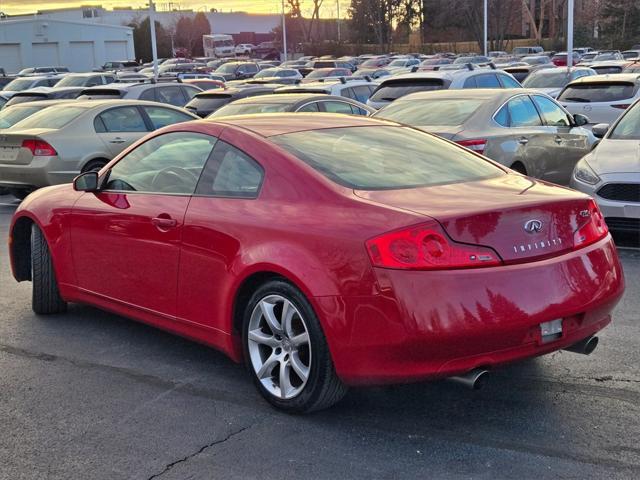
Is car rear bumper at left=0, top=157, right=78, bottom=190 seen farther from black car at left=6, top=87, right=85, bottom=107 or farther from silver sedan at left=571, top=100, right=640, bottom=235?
black car at left=6, top=87, right=85, bottom=107

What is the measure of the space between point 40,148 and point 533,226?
29.2 ft

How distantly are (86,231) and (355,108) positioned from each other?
28.1ft

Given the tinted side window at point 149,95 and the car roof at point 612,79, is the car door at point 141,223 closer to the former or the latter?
the tinted side window at point 149,95

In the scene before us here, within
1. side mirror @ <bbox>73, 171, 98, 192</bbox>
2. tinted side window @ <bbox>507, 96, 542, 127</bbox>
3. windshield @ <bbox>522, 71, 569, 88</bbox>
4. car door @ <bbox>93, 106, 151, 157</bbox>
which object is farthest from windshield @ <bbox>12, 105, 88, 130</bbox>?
windshield @ <bbox>522, 71, 569, 88</bbox>

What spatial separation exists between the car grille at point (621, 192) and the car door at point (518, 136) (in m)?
1.88

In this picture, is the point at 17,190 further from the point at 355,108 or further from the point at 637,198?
the point at 637,198

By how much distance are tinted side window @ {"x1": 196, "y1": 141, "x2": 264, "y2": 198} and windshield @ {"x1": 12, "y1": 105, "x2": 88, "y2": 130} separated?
25.3ft

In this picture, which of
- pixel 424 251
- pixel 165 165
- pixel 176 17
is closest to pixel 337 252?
pixel 424 251

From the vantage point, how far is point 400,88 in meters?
15.6

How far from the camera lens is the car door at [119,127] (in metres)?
11.9

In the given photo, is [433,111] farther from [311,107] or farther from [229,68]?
[229,68]

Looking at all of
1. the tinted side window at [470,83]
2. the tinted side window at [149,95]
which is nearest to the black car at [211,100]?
→ the tinted side window at [149,95]

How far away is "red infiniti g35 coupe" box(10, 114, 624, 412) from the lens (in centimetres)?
368

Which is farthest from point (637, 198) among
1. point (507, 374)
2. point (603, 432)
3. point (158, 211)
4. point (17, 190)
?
point (17, 190)
